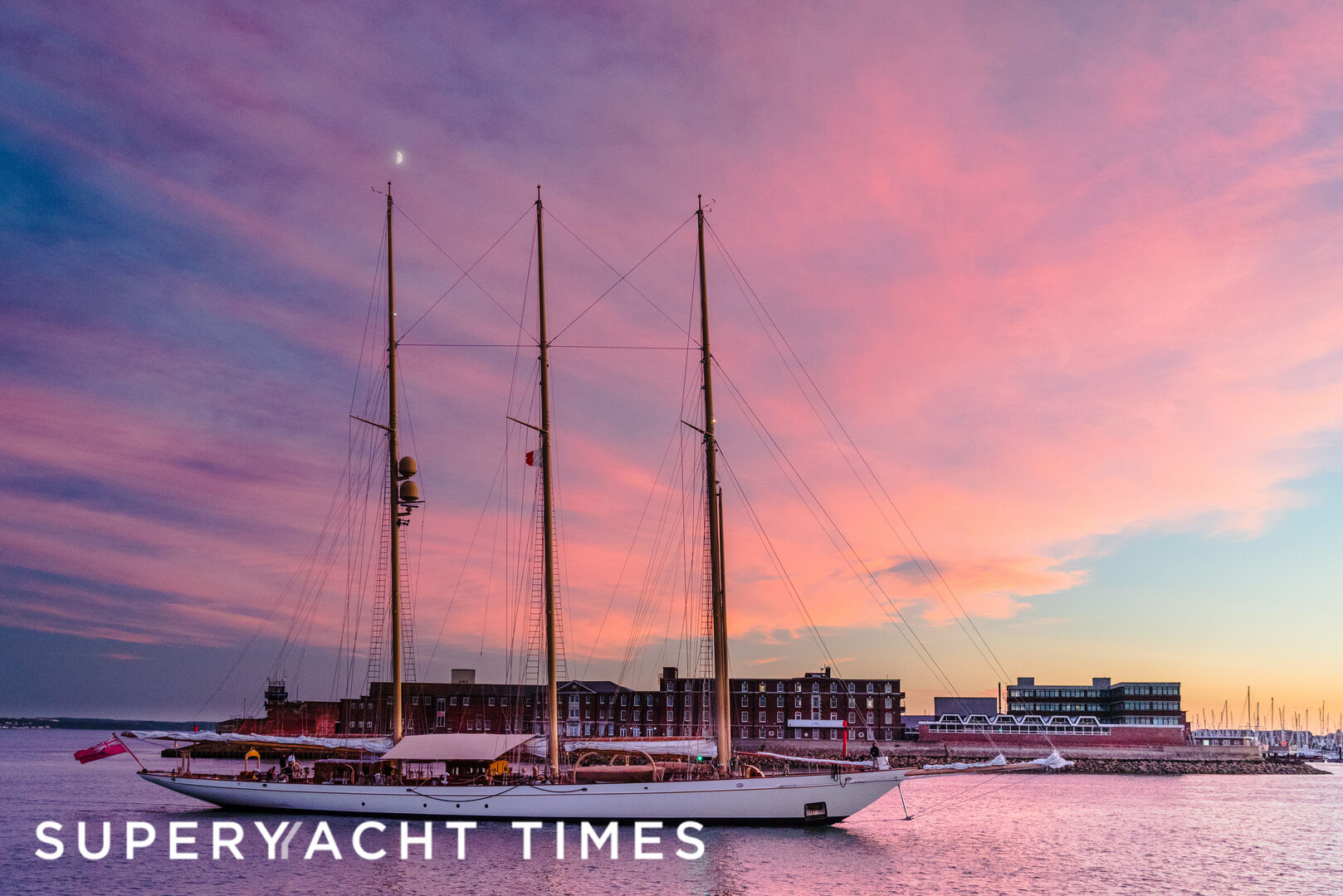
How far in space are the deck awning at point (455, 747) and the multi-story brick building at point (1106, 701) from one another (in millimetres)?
140138

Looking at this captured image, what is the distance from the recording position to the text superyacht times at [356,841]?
49.6 metres

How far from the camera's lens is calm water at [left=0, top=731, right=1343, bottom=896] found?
43094mm

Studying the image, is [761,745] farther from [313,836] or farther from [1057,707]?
[313,836]

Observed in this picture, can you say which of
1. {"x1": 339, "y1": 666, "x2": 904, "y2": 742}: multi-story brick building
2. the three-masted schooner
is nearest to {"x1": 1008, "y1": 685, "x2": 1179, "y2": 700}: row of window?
{"x1": 339, "y1": 666, "x2": 904, "y2": 742}: multi-story brick building

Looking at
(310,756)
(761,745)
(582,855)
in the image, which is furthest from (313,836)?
(310,756)

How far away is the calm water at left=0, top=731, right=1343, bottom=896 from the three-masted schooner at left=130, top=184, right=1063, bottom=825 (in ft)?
4.56

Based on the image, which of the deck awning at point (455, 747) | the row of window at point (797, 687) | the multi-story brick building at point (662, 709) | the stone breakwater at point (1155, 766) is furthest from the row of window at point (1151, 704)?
the deck awning at point (455, 747)

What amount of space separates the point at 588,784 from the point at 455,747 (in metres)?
8.65

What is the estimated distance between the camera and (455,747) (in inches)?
2250

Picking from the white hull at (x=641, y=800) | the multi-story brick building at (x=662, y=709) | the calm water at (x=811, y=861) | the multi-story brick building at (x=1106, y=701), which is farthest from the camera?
the multi-story brick building at (x=1106, y=701)

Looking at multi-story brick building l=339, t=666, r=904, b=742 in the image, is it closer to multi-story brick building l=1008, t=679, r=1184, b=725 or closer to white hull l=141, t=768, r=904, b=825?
multi-story brick building l=1008, t=679, r=1184, b=725

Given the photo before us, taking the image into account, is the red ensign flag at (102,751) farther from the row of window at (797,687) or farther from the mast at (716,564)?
the row of window at (797,687)

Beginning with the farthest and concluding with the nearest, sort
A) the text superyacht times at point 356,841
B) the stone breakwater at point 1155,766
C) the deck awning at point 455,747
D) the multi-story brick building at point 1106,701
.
Answer: 1. the multi-story brick building at point 1106,701
2. the stone breakwater at point 1155,766
3. the deck awning at point 455,747
4. the text superyacht times at point 356,841

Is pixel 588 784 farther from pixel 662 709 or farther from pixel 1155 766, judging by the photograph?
pixel 1155 766
